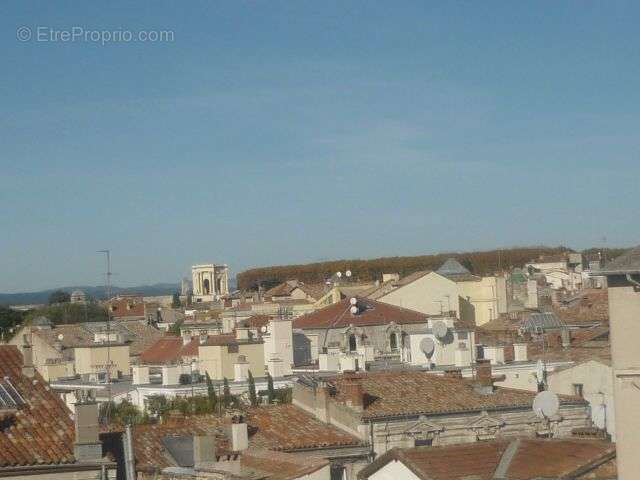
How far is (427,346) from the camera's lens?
46.4 m

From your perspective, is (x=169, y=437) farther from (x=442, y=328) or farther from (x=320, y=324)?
(x=320, y=324)

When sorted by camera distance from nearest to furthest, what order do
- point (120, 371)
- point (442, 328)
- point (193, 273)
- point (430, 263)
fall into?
point (442, 328), point (120, 371), point (430, 263), point (193, 273)

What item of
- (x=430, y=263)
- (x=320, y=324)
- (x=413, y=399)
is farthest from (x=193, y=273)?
(x=413, y=399)

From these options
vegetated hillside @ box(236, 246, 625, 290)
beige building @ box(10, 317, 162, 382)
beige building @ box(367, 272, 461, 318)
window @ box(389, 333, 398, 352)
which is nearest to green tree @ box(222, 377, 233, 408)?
beige building @ box(10, 317, 162, 382)

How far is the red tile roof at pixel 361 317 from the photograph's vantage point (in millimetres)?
60156

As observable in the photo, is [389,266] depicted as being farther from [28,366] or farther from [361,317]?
[28,366]

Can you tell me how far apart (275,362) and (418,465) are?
944 inches

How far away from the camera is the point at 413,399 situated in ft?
112

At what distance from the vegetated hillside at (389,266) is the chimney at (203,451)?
382 ft

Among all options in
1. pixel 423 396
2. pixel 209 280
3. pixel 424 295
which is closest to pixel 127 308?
pixel 209 280

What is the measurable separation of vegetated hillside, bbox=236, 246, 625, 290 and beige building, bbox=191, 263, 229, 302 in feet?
10.7

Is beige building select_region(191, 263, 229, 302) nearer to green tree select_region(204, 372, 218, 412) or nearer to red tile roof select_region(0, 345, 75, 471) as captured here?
green tree select_region(204, 372, 218, 412)

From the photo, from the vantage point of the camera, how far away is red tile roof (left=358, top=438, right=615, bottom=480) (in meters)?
21.4

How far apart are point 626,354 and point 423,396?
16.5 metres
